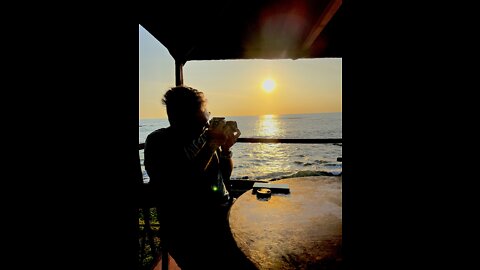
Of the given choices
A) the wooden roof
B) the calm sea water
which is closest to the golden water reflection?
the calm sea water

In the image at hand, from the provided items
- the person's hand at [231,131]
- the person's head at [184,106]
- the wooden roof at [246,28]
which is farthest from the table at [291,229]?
the wooden roof at [246,28]

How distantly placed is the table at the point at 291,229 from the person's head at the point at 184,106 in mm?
702

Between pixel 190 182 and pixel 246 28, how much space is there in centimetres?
197

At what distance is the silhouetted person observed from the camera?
4.75 feet

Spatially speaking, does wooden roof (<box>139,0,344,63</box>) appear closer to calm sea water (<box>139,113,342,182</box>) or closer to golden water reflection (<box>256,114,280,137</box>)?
calm sea water (<box>139,113,342,182</box>)

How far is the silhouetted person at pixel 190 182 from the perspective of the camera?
145cm

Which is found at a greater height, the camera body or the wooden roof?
the wooden roof

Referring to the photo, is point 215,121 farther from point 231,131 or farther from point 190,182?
point 190,182

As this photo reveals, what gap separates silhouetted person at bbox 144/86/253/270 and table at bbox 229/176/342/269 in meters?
0.28

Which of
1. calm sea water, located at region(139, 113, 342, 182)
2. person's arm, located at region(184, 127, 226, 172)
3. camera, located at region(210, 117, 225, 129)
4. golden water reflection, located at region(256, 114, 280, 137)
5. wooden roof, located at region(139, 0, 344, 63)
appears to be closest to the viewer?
person's arm, located at region(184, 127, 226, 172)
